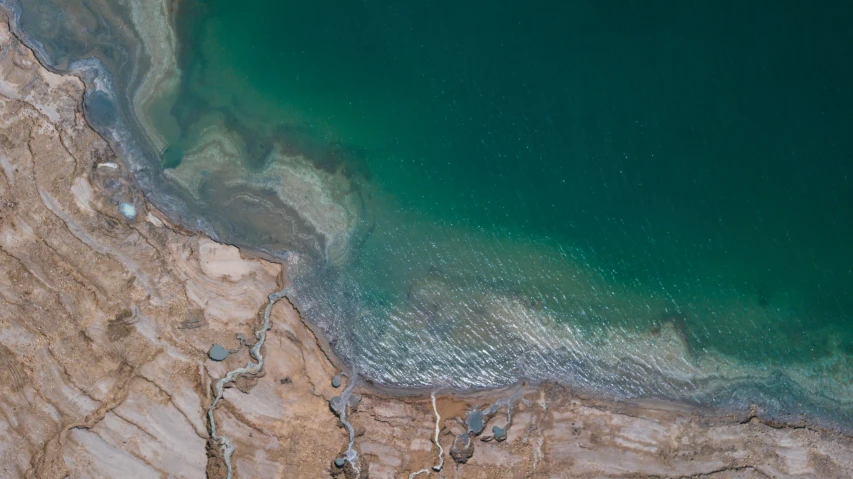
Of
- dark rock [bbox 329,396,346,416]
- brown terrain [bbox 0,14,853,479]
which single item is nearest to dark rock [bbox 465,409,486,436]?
brown terrain [bbox 0,14,853,479]

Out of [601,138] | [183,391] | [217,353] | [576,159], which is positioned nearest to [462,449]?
[217,353]

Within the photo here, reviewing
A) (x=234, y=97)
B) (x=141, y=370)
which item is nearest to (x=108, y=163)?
(x=234, y=97)

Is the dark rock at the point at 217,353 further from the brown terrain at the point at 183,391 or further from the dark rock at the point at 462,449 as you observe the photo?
the dark rock at the point at 462,449

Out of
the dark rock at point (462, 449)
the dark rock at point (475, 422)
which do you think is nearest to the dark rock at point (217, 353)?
the dark rock at point (462, 449)

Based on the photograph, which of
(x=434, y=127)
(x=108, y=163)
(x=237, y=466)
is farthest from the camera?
(x=434, y=127)

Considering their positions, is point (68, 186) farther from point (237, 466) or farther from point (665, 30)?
point (665, 30)

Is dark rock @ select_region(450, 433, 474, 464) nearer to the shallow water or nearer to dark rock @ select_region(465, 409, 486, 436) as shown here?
dark rock @ select_region(465, 409, 486, 436)
